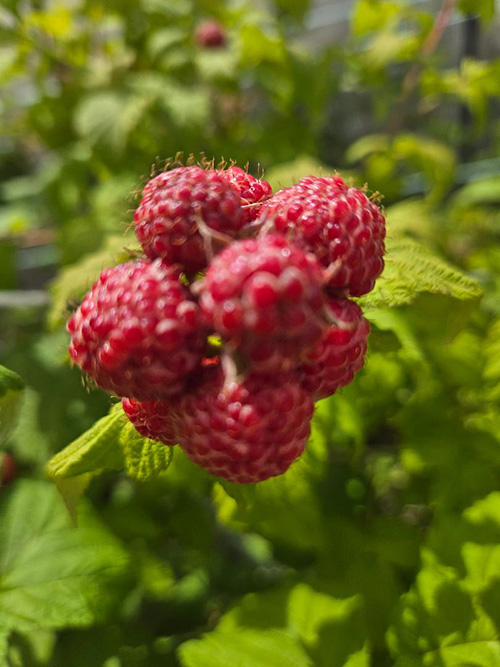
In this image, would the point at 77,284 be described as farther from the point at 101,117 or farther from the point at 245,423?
the point at 101,117

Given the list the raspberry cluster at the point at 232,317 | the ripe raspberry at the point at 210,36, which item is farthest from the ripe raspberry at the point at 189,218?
the ripe raspberry at the point at 210,36

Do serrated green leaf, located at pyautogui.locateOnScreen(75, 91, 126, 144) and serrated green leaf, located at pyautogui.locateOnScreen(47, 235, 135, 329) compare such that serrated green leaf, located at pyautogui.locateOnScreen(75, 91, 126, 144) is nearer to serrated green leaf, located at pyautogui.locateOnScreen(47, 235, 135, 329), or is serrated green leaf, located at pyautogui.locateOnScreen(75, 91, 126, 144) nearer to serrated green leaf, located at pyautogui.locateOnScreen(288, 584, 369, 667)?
serrated green leaf, located at pyautogui.locateOnScreen(47, 235, 135, 329)

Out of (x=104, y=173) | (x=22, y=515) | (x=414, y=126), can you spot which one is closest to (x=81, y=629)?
(x=22, y=515)

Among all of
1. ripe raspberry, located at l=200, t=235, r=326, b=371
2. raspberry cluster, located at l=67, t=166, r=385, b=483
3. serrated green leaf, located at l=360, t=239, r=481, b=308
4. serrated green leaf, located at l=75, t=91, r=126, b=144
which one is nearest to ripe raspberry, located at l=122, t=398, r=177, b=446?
raspberry cluster, located at l=67, t=166, r=385, b=483

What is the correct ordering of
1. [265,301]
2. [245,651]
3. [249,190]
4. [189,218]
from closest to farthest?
1. [265,301]
2. [189,218]
3. [249,190]
4. [245,651]

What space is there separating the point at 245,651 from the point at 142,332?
0.55 meters

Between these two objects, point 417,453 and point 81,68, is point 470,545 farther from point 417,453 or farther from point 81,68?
point 81,68

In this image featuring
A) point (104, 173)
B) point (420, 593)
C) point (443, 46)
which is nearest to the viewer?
point (420, 593)

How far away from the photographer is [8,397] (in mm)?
786

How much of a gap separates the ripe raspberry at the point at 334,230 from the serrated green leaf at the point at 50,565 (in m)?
0.68

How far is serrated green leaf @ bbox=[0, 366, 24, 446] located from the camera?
0.76 metres

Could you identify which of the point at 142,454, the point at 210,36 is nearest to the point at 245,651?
the point at 142,454

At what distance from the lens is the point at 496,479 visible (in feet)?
3.51

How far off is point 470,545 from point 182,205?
632 millimetres
